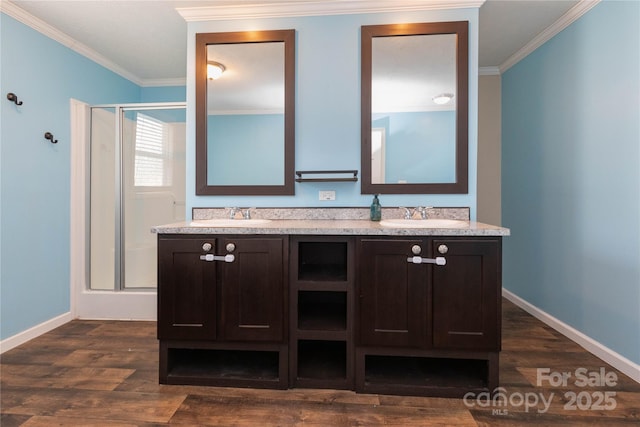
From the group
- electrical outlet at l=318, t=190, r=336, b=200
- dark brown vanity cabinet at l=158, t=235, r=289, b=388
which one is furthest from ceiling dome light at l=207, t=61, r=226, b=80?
dark brown vanity cabinet at l=158, t=235, r=289, b=388

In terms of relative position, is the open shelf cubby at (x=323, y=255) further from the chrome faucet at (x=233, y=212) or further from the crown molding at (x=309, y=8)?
the crown molding at (x=309, y=8)

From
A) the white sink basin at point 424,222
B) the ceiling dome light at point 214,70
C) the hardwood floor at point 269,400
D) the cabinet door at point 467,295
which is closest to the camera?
the hardwood floor at point 269,400

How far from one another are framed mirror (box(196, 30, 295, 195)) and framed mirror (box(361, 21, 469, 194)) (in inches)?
22.0

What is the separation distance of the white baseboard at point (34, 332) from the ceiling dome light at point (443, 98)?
334cm

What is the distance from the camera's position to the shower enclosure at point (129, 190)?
9.61 ft

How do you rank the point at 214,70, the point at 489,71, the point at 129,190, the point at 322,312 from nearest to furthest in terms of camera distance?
the point at 322,312 < the point at 214,70 < the point at 129,190 < the point at 489,71

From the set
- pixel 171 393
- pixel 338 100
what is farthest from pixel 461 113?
pixel 171 393

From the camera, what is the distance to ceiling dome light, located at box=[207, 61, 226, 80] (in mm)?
2379

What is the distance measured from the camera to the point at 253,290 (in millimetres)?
1743

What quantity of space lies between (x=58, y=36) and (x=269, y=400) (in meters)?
3.15

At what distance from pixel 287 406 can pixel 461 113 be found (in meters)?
2.06

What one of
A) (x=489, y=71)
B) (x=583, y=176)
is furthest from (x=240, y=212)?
(x=489, y=71)

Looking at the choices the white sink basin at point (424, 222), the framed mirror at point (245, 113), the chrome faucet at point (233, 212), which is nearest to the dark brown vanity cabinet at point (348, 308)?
the white sink basin at point (424, 222)

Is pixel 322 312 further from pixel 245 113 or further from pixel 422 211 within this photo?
pixel 245 113
